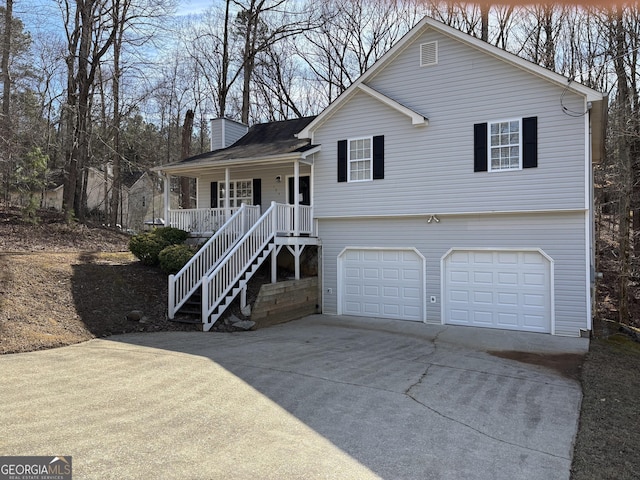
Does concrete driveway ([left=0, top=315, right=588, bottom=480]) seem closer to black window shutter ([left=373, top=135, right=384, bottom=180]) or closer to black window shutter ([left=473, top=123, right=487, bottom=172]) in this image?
black window shutter ([left=473, top=123, right=487, bottom=172])

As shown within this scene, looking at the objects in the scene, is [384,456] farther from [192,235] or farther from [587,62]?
[587,62]

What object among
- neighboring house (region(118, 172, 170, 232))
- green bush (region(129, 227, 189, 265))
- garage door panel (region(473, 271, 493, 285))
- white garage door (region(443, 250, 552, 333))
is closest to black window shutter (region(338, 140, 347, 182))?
white garage door (region(443, 250, 552, 333))

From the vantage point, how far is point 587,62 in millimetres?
19359

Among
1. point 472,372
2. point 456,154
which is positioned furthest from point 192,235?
point 472,372

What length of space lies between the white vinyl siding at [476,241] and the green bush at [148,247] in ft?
15.5

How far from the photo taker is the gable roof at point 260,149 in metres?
13.4

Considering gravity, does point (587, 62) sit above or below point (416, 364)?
above

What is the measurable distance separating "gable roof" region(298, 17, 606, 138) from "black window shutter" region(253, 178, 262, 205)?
104 inches

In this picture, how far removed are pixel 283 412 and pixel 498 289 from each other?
7.99 m

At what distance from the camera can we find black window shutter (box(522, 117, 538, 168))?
10.7 meters

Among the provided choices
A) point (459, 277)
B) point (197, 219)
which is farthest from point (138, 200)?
point (459, 277)

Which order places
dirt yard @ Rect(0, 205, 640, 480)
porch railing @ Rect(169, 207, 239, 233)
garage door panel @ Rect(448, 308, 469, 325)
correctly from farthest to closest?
porch railing @ Rect(169, 207, 239, 233), garage door panel @ Rect(448, 308, 469, 325), dirt yard @ Rect(0, 205, 640, 480)

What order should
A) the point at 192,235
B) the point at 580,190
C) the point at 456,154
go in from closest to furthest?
the point at 580,190 → the point at 456,154 → the point at 192,235

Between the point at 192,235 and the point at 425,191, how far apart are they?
7.21 meters
